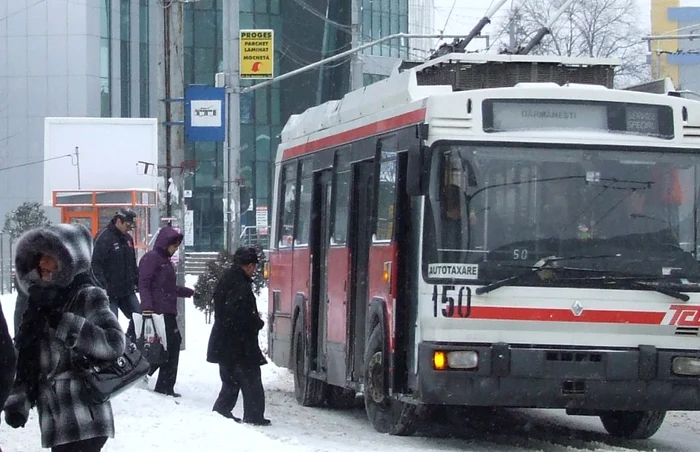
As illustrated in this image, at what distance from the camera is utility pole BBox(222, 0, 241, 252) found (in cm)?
3059

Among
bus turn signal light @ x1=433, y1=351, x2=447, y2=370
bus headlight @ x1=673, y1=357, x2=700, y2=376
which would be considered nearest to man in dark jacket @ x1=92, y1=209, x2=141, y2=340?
bus turn signal light @ x1=433, y1=351, x2=447, y2=370

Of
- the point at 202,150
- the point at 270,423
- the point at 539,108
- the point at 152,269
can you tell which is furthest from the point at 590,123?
the point at 202,150

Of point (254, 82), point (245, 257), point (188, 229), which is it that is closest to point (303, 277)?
point (245, 257)

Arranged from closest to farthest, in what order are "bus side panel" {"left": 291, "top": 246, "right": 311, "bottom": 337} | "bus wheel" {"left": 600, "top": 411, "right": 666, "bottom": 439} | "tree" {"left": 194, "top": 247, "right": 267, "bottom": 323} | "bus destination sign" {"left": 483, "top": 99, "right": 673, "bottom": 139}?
"bus destination sign" {"left": 483, "top": 99, "right": 673, "bottom": 139} < "bus wheel" {"left": 600, "top": 411, "right": 666, "bottom": 439} < "bus side panel" {"left": 291, "top": 246, "right": 311, "bottom": 337} < "tree" {"left": 194, "top": 247, "right": 267, "bottom": 323}

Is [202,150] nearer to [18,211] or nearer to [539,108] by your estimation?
[18,211]

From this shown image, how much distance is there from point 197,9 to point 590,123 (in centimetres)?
6163

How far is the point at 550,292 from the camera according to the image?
11.0 metres

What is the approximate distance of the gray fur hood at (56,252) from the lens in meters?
6.29

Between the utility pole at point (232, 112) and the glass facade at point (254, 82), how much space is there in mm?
35971

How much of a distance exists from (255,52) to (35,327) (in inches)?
1015

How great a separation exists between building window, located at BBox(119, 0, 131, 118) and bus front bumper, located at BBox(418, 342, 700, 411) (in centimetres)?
5325

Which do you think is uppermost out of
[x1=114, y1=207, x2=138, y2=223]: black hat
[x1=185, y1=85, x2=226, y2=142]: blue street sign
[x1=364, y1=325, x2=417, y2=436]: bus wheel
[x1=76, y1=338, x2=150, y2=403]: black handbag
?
[x1=185, y1=85, x2=226, y2=142]: blue street sign

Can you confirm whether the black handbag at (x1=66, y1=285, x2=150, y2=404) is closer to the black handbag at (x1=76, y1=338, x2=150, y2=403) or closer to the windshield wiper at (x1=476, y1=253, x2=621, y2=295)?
the black handbag at (x1=76, y1=338, x2=150, y2=403)

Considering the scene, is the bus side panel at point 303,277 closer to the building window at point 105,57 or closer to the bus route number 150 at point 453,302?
the bus route number 150 at point 453,302
